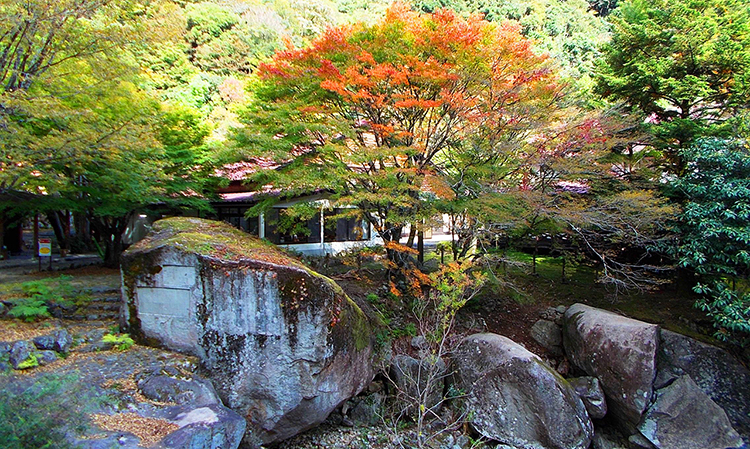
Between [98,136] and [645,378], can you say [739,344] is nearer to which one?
[645,378]

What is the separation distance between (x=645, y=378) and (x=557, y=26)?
45.0 meters

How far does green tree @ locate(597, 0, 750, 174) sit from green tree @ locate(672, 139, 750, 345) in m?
1.26

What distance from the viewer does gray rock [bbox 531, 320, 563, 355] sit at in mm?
9359

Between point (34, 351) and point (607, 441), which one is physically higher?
point (34, 351)

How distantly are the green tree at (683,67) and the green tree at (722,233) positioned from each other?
1.26 metres

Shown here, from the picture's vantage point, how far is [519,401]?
23.1ft

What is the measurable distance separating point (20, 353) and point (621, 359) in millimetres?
10579

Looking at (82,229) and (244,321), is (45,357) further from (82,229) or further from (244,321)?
(82,229)

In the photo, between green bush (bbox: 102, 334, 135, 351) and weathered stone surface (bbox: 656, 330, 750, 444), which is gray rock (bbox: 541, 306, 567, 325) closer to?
weathered stone surface (bbox: 656, 330, 750, 444)

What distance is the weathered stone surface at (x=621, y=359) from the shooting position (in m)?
7.08

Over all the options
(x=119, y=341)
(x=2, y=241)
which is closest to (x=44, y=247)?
(x=2, y=241)

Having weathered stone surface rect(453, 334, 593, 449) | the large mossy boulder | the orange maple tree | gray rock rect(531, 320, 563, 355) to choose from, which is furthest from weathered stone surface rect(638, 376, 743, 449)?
the large mossy boulder

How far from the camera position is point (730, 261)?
7387 millimetres

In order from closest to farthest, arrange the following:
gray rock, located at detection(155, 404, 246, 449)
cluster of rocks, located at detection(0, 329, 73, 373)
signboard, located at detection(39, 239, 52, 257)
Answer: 1. gray rock, located at detection(155, 404, 246, 449)
2. cluster of rocks, located at detection(0, 329, 73, 373)
3. signboard, located at detection(39, 239, 52, 257)
